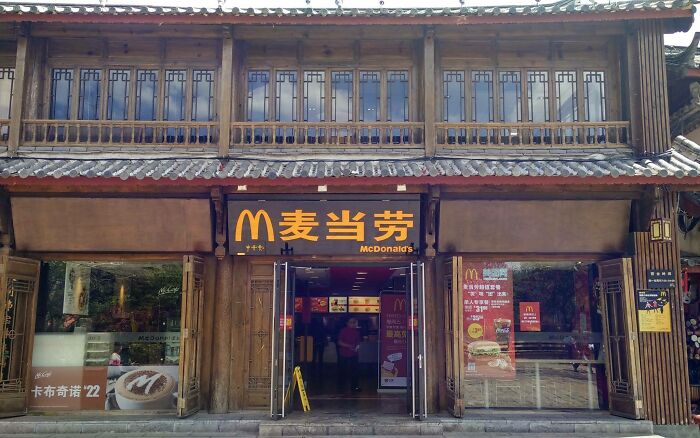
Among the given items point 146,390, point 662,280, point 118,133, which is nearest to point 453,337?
point 662,280

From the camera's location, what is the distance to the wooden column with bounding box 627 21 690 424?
9.76 m

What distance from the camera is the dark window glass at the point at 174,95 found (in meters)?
11.0

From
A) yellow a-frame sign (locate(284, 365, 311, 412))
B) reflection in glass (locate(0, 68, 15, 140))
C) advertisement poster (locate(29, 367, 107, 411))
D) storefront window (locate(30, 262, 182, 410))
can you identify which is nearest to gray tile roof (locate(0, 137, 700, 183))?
reflection in glass (locate(0, 68, 15, 140))

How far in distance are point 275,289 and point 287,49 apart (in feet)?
15.2

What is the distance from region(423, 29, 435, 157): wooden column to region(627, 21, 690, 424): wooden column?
361 cm

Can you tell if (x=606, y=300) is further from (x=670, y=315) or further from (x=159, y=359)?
(x=159, y=359)

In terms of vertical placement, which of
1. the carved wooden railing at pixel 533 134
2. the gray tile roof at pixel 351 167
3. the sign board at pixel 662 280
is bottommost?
the sign board at pixel 662 280

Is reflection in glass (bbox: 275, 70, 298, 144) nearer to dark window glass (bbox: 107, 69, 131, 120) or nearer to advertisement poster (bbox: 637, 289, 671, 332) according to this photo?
dark window glass (bbox: 107, 69, 131, 120)

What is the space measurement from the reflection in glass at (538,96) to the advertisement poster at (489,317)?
2.92 meters

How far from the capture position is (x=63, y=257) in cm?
1046

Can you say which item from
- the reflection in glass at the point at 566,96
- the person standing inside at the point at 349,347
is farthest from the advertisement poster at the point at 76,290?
the reflection in glass at the point at 566,96

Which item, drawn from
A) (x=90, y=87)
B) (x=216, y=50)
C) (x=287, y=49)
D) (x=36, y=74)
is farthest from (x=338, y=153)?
(x=36, y=74)

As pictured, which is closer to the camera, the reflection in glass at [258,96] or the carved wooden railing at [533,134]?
the carved wooden railing at [533,134]

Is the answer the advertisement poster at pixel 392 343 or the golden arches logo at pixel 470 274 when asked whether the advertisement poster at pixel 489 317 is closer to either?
the golden arches logo at pixel 470 274
